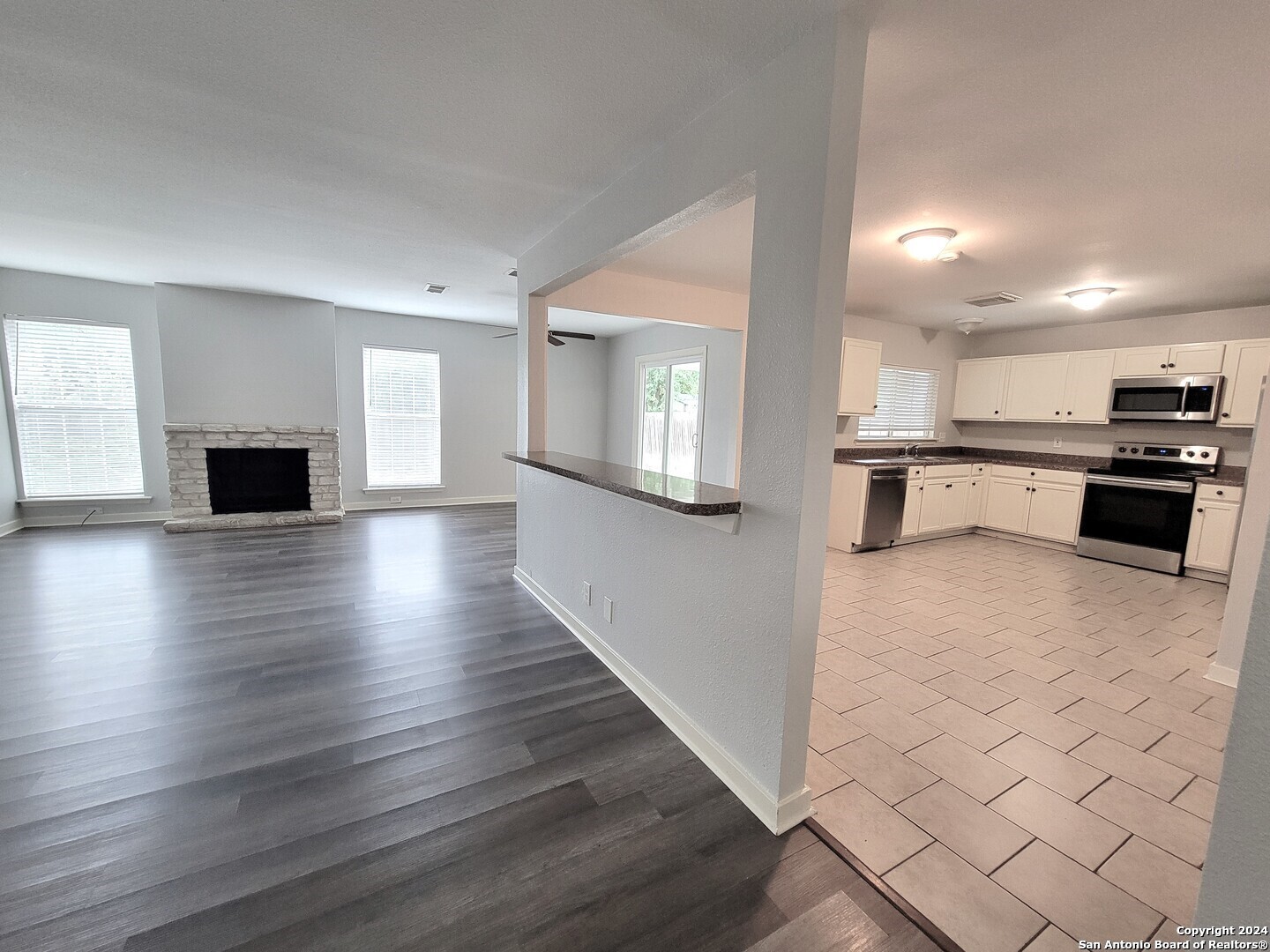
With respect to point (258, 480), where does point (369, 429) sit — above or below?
above

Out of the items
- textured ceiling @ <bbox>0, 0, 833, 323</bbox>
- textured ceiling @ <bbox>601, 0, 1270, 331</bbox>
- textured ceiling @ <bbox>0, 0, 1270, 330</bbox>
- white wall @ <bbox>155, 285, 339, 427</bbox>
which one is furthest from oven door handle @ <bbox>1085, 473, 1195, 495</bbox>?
white wall @ <bbox>155, 285, 339, 427</bbox>

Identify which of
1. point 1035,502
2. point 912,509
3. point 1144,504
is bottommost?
point 912,509

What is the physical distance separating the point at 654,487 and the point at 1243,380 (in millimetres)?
5667

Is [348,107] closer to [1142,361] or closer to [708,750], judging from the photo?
[708,750]

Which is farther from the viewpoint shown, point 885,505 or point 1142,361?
point 885,505

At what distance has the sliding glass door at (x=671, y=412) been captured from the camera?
6.10 metres

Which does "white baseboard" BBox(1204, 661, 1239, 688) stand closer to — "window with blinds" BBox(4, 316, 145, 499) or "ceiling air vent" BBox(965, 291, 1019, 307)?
"ceiling air vent" BBox(965, 291, 1019, 307)

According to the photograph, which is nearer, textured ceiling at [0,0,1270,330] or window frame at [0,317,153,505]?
textured ceiling at [0,0,1270,330]

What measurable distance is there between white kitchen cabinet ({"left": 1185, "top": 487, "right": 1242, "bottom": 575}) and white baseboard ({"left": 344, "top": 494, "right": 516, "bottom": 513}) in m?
7.40

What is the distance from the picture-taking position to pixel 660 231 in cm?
223

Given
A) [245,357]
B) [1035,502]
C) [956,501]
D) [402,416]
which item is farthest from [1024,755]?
[245,357]

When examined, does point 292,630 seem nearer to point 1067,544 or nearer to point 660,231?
point 660,231

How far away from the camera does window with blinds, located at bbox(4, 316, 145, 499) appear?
4844mm

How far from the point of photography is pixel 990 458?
6270mm
